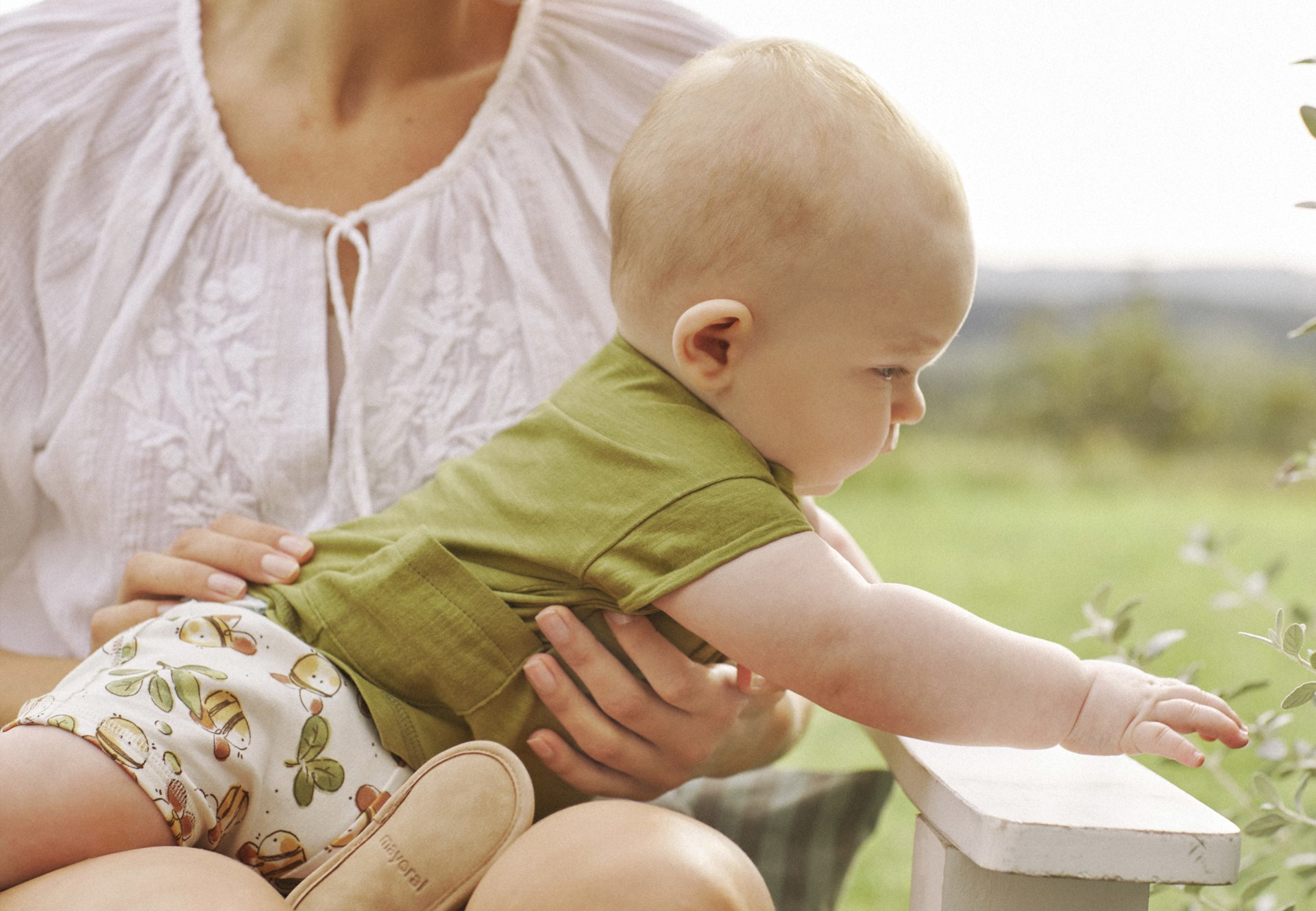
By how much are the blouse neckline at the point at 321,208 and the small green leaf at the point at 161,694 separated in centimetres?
65

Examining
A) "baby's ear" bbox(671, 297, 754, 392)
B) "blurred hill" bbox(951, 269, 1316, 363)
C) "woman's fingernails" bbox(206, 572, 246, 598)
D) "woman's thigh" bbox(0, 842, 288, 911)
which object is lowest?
"blurred hill" bbox(951, 269, 1316, 363)

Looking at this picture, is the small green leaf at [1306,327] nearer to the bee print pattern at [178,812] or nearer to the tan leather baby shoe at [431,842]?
the tan leather baby shoe at [431,842]

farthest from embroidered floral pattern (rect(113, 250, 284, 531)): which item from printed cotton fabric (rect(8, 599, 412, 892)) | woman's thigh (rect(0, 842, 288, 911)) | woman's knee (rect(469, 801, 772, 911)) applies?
woman's knee (rect(469, 801, 772, 911))

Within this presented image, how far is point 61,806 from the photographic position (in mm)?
778

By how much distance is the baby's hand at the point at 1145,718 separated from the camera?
2.50 ft

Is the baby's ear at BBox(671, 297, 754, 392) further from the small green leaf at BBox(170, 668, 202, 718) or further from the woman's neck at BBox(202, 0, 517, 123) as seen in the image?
the woman's neck at BBox(202, 0, 517, 123)

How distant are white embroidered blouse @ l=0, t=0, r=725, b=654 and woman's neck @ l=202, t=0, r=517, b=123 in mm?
70

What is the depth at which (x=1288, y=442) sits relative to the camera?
5.52 metres

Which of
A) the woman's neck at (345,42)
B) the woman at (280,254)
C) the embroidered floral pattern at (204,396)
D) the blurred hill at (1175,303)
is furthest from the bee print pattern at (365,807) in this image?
the blurred hill at (1175,303)

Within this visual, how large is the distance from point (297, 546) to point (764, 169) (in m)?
0.54

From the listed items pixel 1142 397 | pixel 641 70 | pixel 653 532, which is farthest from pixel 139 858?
pixel 1142 397

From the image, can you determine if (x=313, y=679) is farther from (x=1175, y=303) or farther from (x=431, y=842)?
(x=1175, y=303)

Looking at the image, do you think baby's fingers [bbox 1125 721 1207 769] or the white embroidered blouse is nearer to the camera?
baby's fingers [bbox 1125 721 1207 769]

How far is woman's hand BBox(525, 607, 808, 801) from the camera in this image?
93 centimetres
